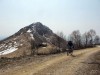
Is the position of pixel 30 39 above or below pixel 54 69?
above

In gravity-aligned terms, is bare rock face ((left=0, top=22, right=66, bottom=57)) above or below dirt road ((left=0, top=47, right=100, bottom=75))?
above

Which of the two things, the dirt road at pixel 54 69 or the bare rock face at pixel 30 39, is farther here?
the bare rock face at pixel 30 39

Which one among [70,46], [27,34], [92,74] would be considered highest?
[27,34]

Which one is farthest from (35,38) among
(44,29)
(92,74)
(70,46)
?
(92,74)

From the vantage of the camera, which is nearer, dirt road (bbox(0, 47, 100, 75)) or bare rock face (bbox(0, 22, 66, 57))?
dirt road (bbox(0, 47, 100, 75))

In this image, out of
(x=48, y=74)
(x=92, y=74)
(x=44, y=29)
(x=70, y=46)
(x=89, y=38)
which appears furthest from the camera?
(x=44, y=29)

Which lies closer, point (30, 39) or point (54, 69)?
point (54, 69)

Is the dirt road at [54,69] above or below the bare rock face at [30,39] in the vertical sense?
below

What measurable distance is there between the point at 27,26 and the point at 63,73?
137 meters

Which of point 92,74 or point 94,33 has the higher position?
point 94,33

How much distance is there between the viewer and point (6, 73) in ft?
55.0

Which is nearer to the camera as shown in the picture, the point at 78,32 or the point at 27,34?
the point at 27,34

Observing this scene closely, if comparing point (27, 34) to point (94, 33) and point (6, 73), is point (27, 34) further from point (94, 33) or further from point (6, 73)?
point (6, 73)

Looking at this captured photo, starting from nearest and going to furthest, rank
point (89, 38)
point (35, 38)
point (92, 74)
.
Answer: point (92, 74) → point (35, 38) → point (89, 38)
